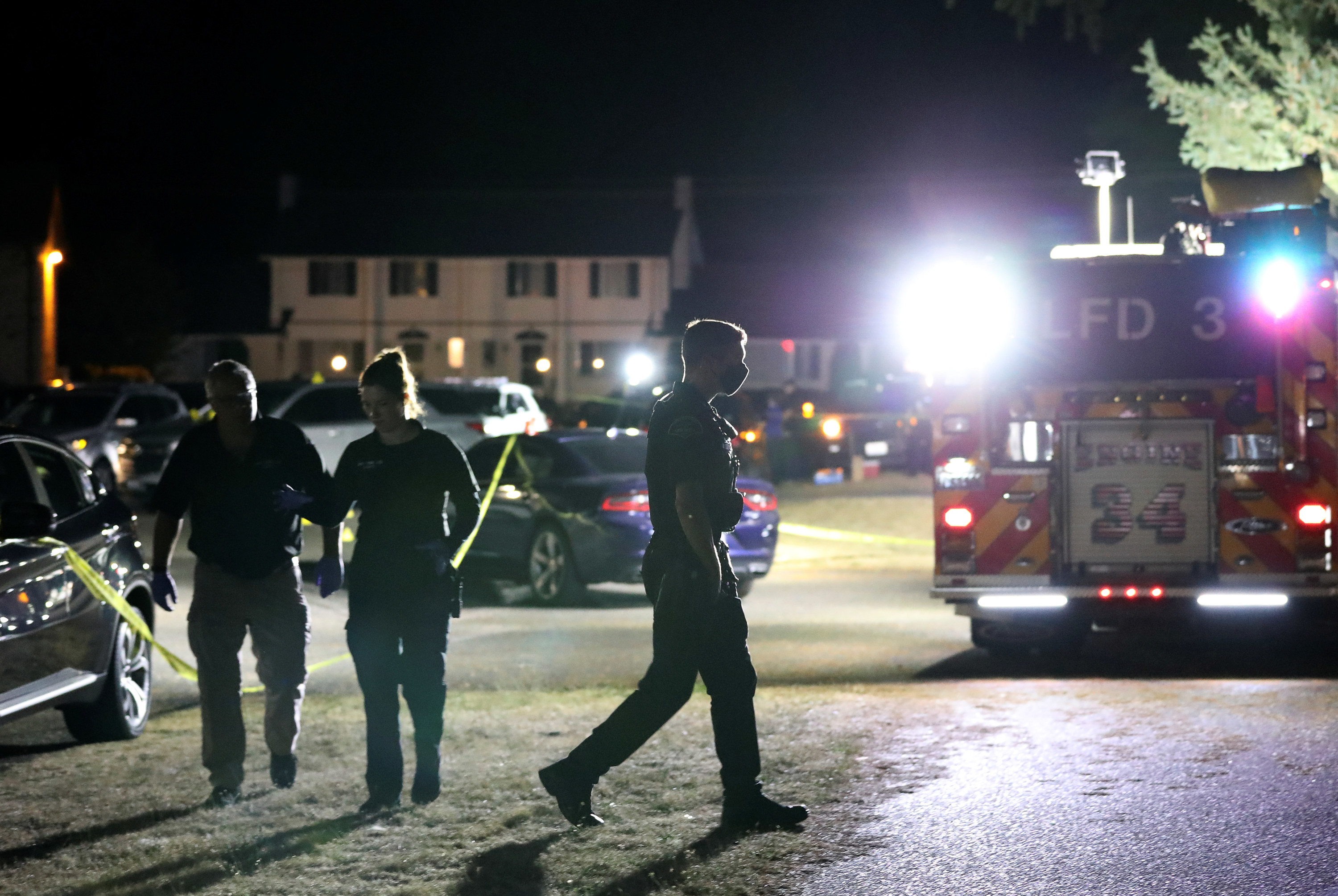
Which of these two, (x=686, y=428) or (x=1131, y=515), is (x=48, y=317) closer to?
(x=1131, y=515)

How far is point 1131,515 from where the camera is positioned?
11.0 meters

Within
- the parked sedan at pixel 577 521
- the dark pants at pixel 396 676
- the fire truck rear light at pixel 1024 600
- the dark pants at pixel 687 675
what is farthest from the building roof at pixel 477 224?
the dark pants at pixel 687 675

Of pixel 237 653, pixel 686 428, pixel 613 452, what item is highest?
pixel 686 428

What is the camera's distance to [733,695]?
6871 millimetres

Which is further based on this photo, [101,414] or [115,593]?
[101,414]

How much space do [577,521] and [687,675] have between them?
7799mm

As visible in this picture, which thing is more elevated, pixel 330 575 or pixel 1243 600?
pixel 330 575

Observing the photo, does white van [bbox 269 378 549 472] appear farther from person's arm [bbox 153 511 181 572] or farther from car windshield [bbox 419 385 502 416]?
person's arm [bbox 153 511 181 572]

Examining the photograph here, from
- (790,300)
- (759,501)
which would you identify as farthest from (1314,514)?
(790,300)

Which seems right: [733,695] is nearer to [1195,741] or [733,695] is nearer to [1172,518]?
[1195,741]

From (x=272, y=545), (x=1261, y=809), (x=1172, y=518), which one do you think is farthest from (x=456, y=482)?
(x=1172, y=518)

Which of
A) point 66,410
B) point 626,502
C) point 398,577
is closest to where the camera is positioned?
point 398,577

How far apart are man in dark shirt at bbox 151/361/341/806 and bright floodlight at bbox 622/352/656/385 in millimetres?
40515

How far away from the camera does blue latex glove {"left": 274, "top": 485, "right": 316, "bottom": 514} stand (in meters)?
7.32
